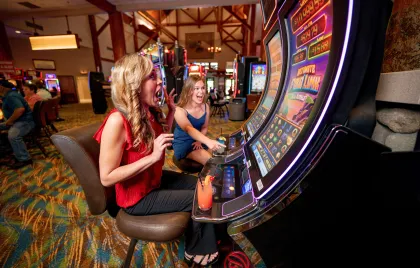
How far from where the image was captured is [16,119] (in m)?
3.05

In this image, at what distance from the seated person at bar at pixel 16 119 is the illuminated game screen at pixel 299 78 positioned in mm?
3679

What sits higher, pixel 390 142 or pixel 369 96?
pixel 369 96

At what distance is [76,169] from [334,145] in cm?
108

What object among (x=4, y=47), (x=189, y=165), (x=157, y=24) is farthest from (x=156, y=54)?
(x=157, y=24)

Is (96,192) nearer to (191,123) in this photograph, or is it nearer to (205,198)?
(205,198)

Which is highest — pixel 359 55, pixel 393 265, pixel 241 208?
pixel 359 55

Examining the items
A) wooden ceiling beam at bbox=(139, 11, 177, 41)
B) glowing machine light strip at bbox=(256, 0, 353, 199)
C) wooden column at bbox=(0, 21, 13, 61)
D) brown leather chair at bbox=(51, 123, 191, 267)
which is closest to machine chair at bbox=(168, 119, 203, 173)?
brown leather chair at bbox=(51, 123, 191, 267)

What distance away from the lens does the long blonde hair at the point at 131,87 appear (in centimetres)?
97

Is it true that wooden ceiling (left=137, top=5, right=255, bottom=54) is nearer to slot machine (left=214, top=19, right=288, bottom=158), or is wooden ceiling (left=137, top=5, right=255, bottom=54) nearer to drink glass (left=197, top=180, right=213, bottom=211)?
slot machine (left=214, top=19, right=288, bottom=158)

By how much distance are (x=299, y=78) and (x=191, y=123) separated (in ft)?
3.99

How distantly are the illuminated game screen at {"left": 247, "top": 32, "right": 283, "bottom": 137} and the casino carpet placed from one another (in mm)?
834

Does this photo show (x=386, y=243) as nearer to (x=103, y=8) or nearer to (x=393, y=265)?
(x=393, y=265)

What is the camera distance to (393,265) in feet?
2.03

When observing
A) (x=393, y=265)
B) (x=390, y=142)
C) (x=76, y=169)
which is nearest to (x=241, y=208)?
(x=393, y=265)
